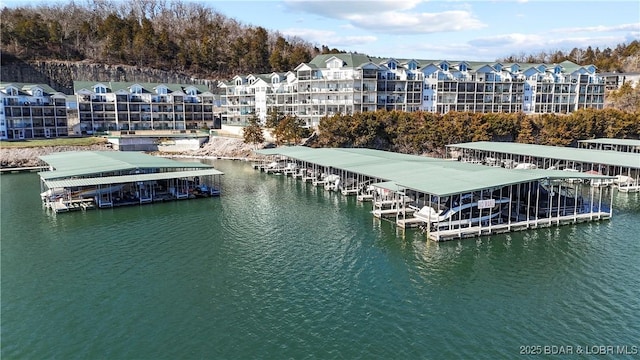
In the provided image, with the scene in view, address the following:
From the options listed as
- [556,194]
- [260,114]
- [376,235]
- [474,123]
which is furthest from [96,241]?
[260,114]

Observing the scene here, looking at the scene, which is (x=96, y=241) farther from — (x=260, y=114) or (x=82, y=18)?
(x=82, y=18)

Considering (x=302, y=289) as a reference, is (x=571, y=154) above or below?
above

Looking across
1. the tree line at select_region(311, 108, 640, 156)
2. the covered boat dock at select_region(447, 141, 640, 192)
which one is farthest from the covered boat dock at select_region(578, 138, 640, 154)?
the covered boat dock at select_region(447, 141, 640, 192)

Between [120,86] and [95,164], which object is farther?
[120,86]

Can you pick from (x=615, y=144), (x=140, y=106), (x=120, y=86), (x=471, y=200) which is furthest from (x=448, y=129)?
(x=120, y=86)

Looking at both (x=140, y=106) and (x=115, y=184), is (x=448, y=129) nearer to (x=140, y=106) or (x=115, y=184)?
(x=115, y=184)

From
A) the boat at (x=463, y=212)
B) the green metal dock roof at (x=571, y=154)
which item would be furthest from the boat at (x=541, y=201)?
the green metal dock roof at (x=571, y=154)
